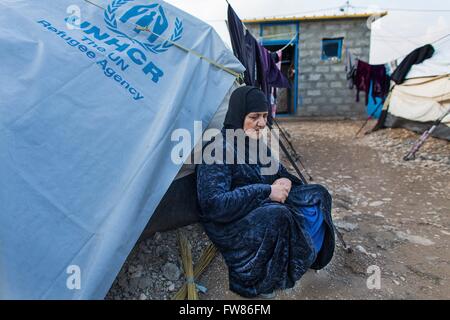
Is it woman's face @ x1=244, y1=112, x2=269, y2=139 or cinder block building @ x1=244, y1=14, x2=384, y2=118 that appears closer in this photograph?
woman's face @ x1=244, y1=112, x2=269, y2=139

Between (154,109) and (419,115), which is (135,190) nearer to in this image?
(154,109)

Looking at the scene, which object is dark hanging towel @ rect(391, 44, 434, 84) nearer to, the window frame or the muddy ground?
the muddy ground

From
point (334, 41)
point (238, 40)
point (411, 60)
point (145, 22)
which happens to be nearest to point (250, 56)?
point (238, 40)

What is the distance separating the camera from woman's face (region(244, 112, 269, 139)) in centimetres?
191

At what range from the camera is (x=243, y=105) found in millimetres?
1893

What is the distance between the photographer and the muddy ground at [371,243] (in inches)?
75.9

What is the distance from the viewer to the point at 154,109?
6.26ft

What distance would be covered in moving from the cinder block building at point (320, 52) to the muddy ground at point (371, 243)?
497 cm

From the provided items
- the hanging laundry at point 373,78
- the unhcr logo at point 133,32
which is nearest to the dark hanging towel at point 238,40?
the unhcr logo at point 133,32

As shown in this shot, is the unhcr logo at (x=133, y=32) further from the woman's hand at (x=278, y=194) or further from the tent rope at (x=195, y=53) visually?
the woman's hand at (x=278, y=194)

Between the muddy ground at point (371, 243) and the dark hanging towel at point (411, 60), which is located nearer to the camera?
A: the muddy ground at point (371, 243)

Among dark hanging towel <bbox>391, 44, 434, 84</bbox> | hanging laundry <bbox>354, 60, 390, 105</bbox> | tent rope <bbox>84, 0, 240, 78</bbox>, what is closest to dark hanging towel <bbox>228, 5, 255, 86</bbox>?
tent rope <bbox>84, 0, 240, 78</bbox>

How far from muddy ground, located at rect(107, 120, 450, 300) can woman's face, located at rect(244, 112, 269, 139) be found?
783 mm
